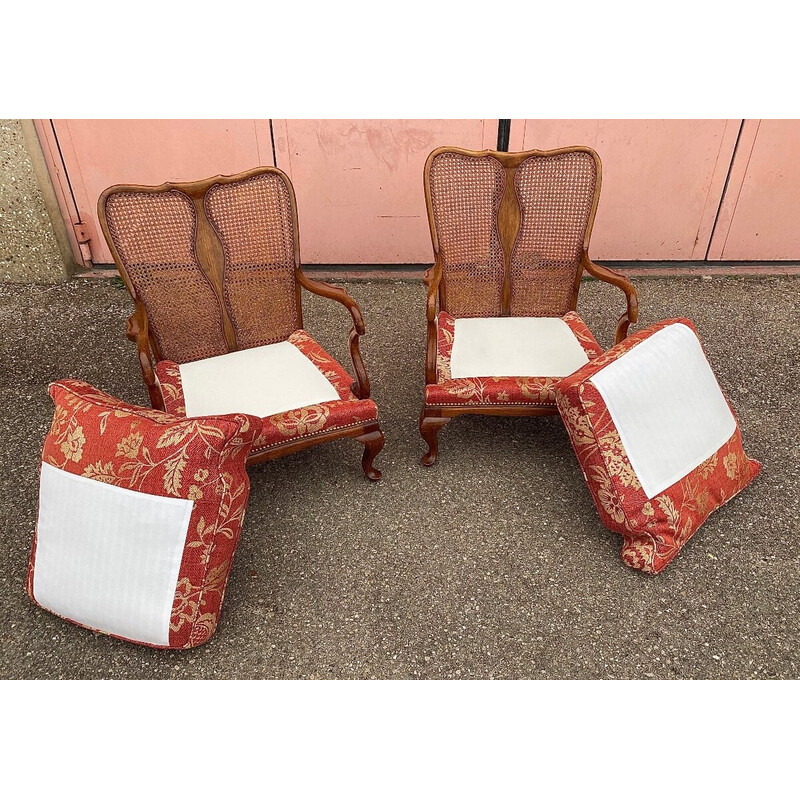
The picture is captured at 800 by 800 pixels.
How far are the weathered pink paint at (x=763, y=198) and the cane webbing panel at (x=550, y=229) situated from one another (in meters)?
1.60

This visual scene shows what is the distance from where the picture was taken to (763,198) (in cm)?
360

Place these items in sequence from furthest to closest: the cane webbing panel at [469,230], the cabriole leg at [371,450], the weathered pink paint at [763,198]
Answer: the weathered pink paint at [763,198] < the cane webbing panel at [469,230] < the cabriole leg at [371,450]

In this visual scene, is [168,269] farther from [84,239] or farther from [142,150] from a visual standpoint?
[84,239]

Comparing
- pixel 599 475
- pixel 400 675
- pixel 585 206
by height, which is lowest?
pixel 400 675

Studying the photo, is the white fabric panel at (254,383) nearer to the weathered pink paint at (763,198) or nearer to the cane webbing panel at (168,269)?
the cane webbing panel at (168,269)

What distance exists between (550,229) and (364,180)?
1.39m

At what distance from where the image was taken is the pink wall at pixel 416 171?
3326 mm

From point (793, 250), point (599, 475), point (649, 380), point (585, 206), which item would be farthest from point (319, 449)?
point (793, 250)

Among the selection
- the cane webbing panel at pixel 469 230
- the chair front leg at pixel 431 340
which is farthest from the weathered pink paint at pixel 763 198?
the chair front leg at pixel 431 340

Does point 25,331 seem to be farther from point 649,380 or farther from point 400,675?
point 649,380

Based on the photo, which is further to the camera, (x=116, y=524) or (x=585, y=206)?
(x=585, y=206)

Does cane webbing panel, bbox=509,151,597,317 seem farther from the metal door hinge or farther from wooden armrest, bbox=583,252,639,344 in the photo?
the metal door hinge

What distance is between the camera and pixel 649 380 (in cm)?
195

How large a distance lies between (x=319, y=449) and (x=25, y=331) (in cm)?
188
